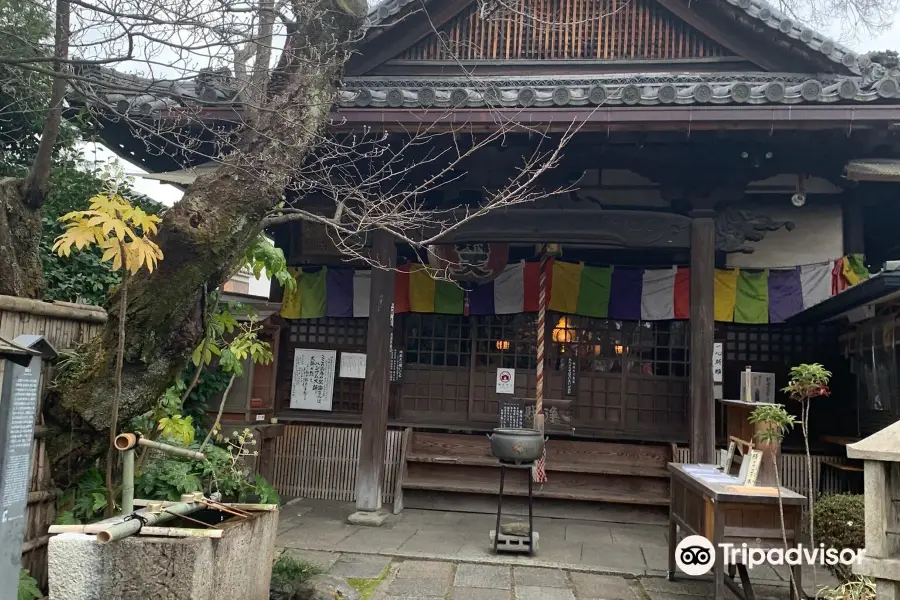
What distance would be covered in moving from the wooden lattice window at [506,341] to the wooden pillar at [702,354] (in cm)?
295

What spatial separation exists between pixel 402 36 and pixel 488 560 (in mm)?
7227

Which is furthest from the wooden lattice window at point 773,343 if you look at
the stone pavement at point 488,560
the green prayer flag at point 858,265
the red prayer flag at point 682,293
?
the stone pavement at point 488,560

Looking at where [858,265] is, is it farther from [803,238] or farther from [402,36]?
[402,36]

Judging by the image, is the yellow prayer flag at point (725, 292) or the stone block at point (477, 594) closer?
the stone block at point (477, 594)

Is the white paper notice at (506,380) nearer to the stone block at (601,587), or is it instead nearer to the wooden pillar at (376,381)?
the wooden pillar at (376,381)

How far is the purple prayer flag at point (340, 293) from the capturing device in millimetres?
10344

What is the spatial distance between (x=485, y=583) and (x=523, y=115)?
190 inches

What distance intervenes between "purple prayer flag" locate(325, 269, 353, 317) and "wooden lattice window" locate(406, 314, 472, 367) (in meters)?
1.04

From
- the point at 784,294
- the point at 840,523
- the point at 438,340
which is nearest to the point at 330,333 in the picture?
the point at 438,340

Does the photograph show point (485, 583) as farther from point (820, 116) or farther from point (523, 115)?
point (820, 116)

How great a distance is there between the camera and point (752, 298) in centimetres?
920

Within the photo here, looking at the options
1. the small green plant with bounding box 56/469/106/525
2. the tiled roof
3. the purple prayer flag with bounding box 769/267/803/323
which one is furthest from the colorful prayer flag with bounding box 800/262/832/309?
the small green plant with bounding box 56/469/106/525

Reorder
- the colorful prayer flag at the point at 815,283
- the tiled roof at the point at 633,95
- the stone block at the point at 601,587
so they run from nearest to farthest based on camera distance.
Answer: the stone block at the point at 601,587 < the tiled roof at the point at 633,95 < the colorful prayer flag at the point at 815,283

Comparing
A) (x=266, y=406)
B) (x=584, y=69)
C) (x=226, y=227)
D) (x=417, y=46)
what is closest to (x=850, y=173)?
(x=584, y=69)
